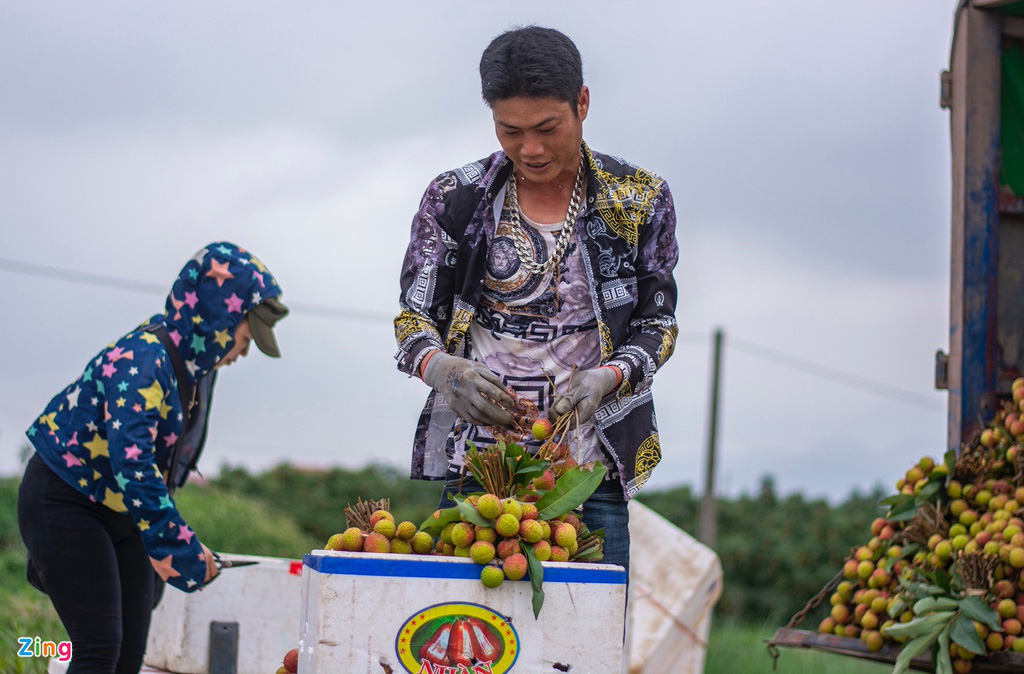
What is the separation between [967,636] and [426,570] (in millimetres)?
1879

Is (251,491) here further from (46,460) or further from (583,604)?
(583,604)

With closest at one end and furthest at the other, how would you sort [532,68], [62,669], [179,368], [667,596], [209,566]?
[532,68] < [209,566] < [179,368] < [62,669] < [667,596]

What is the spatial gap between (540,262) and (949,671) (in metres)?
1.81

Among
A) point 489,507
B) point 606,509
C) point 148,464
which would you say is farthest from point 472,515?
point 148,464

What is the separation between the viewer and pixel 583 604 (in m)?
2.61

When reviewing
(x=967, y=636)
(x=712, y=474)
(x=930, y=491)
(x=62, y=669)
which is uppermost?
(x=712, y=474)

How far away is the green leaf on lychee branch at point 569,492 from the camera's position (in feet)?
9.02

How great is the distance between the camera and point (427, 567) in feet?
8.34

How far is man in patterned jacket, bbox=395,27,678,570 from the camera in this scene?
9.80ft

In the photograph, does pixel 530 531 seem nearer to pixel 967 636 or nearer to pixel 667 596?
pixel 967 636

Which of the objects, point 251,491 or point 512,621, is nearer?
point 512,621

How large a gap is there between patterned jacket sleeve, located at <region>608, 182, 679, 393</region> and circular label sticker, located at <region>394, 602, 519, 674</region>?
83cm

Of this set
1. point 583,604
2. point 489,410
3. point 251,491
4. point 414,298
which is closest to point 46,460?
point 414,298

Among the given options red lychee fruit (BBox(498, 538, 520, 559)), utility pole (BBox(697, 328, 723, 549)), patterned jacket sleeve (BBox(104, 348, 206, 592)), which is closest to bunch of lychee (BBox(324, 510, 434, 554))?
red lychee fruit (BBox(498, 538, 520, 559))
